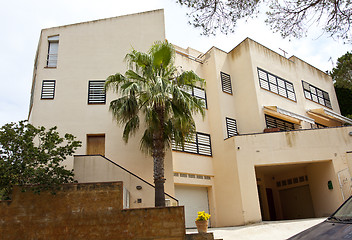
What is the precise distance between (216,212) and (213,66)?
29.3 feet

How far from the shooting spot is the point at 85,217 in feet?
36.4

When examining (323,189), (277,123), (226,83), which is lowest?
(323,189)

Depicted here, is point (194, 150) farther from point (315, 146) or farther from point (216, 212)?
point (315, 146)

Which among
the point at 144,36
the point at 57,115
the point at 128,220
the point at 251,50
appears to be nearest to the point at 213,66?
the point at 251,50

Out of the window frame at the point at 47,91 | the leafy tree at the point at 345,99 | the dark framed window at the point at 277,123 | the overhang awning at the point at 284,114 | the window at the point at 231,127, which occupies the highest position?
the leafy tree at the point at 345,99

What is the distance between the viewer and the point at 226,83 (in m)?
20.9

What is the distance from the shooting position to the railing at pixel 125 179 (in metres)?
12.4

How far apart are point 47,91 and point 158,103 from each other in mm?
6715

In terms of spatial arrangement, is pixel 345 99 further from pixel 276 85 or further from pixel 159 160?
pixel 159 160

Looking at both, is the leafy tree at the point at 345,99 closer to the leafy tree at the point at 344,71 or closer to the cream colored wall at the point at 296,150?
the leafy tree at the point at 344,71

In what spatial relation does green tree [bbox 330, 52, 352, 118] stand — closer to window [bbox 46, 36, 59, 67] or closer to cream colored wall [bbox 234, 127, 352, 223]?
cream colored wall [bbox 234, 127, 352, 223]

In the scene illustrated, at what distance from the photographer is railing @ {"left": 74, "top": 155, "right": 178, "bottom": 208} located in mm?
12352

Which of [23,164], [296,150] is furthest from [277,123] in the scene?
[23,164]

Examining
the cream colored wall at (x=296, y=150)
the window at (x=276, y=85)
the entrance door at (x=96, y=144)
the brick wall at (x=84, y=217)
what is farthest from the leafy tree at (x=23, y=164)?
the window at (x=276, y=85)
